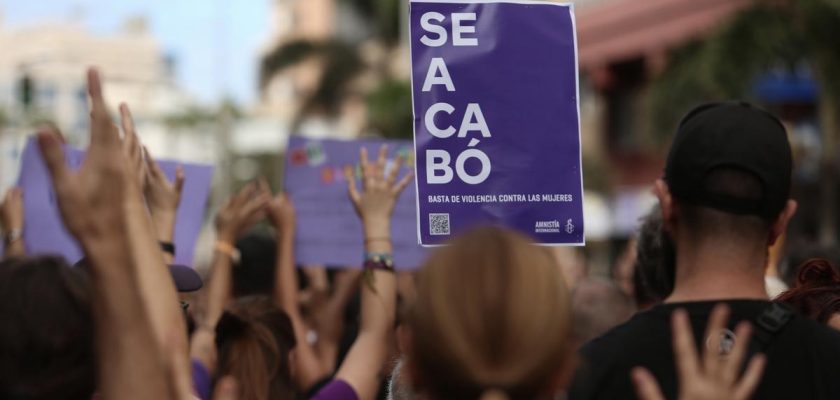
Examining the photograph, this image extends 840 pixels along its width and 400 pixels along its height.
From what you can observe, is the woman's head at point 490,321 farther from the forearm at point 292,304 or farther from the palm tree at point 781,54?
the palm tree at point 781,54

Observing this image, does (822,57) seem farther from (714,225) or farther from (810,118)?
(714,225)

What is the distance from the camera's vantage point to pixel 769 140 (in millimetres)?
2961

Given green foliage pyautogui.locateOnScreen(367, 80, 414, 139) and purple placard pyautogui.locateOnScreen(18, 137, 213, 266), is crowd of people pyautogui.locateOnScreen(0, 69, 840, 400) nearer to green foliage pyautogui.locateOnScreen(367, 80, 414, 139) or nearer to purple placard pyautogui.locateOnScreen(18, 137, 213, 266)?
purple placard pyautogui.locateOnScreen(18, 137, 213, 266)

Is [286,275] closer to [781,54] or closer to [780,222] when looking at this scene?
[780,222]

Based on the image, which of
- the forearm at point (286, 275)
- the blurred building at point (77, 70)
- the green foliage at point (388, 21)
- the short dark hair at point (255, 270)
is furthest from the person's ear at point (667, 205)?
the green foliage at point (388, 21)

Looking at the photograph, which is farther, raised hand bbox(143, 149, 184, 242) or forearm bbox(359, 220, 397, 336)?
raised hand bbox(143, 149, 184, 242)

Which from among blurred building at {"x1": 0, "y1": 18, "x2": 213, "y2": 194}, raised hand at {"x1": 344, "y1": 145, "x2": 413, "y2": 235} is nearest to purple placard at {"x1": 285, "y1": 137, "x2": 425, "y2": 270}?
raised hand at {"x1": 344, "y1": 145, "x2": 413, "y2": 235}

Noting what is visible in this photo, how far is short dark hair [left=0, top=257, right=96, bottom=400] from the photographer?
97.9 inches

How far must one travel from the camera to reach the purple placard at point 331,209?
612cm

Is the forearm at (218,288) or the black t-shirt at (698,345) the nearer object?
the black t-shirt at (698,345)

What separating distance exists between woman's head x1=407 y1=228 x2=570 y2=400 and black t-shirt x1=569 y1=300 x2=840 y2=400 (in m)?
0.57

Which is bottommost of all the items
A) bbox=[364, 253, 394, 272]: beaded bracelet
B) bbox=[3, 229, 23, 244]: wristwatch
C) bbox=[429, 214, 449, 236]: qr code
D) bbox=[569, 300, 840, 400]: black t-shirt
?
bbox=[569, 300, 840, 400]: black t-shirt

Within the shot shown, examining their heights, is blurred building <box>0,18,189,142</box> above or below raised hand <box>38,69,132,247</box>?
above

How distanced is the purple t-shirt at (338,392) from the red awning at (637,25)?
23.6 meters
